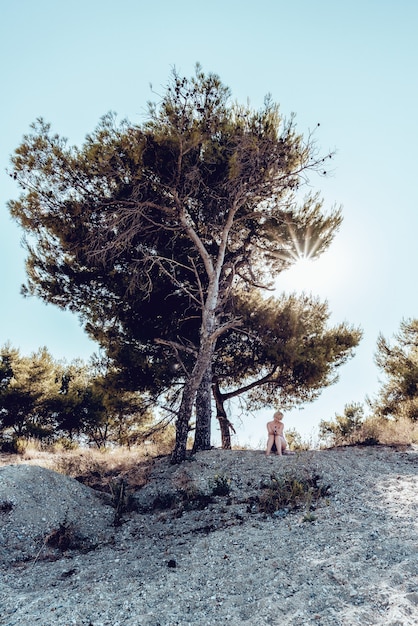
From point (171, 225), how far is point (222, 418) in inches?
250

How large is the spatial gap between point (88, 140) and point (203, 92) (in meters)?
2.90

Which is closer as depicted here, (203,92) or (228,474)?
(228,474)

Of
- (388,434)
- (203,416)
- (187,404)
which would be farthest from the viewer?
(388,434)

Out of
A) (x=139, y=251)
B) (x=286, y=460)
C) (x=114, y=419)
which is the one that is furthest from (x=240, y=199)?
(x=114, y=419)

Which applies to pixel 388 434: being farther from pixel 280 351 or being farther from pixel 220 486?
pixel 220 486

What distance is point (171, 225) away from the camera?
1173 cm

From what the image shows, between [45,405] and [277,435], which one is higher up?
[45,405]

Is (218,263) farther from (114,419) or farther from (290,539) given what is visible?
(290,539)

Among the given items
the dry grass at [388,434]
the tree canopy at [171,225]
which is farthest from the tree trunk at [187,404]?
the dry grass at [388,434]

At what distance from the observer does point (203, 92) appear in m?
10.2

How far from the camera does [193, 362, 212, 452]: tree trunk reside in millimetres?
10805

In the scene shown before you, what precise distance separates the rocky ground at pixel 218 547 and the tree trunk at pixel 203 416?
3.95 ft

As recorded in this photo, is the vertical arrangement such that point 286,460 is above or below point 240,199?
below

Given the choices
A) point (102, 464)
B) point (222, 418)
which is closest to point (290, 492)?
point (102, 464)
